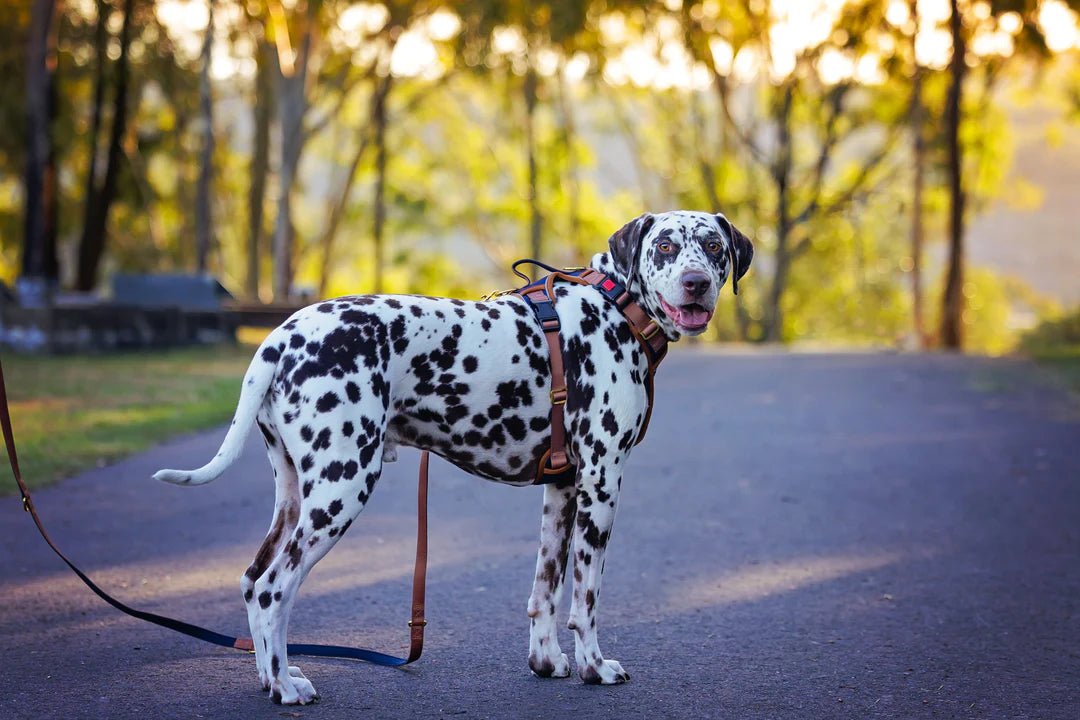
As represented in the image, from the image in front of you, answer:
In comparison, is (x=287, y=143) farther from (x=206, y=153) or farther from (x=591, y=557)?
(x=591, y=557)

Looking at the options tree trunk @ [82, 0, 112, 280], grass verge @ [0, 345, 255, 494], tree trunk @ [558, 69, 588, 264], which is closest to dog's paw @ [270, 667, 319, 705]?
grass verge @ [0, 345, 255, 494]

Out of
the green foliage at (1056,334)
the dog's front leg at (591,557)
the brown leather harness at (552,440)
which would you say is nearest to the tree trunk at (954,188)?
the green foliage at (1056,334)

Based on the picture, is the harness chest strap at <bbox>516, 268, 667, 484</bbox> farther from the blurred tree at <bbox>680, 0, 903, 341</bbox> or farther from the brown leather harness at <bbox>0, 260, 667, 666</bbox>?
the blurred tree at <bbox>680, 0, 903, 341</bbox>

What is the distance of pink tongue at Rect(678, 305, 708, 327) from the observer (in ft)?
17.7

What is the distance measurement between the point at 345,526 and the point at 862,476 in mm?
7356

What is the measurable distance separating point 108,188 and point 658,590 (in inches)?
976

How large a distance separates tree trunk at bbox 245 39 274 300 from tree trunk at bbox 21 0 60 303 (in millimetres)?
16852

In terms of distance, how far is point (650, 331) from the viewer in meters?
5.64

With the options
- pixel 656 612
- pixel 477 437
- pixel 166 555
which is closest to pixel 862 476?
pixel 656 612

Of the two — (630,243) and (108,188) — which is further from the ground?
(108,188)

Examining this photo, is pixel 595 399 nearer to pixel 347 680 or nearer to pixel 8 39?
pixel 347 680

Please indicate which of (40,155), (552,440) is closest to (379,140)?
(40,155)

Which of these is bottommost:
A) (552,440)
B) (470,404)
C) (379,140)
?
(552,440)

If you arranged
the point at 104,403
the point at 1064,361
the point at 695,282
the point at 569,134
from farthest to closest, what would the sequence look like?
the point at 569,134 < the point at 1064,361 < the point at 104,403 < the point at 695,282
